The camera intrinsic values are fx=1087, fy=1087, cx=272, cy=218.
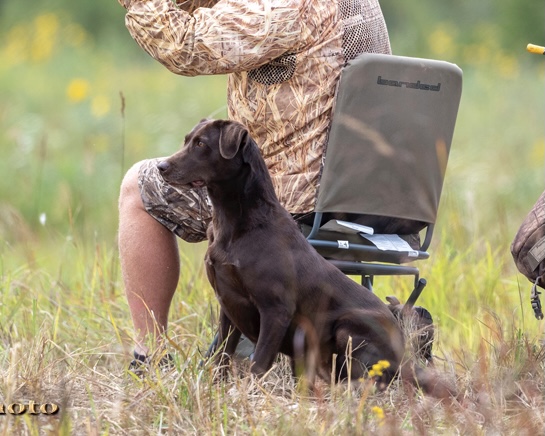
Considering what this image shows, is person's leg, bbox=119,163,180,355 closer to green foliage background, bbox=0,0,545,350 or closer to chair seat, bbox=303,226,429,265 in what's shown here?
chair seat, bbox=303,226,429,265

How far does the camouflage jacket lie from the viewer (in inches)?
140

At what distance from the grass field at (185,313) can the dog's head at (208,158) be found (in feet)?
1.84

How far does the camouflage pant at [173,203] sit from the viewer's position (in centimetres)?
380

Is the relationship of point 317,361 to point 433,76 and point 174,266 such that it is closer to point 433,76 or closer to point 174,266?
point 174,266

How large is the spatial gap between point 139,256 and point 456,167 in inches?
188

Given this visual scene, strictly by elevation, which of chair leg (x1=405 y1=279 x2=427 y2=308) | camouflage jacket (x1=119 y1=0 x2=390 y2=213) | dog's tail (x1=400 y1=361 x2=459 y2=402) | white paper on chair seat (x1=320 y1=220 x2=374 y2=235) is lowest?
dog's tail (x1=400 y1=361 x2=459 y2=402)

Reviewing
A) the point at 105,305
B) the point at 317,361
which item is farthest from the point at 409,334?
the point at 105,305

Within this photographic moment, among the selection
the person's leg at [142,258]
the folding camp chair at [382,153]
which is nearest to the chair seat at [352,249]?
the folding camp chair at [382,153]

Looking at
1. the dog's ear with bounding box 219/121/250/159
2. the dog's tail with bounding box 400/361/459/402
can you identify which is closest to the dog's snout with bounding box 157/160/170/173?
the dog's ear with bounding box 219/121/250/159

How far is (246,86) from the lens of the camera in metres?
3.75

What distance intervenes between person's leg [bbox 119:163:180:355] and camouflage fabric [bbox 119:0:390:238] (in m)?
0.46

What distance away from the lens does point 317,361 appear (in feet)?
11.5

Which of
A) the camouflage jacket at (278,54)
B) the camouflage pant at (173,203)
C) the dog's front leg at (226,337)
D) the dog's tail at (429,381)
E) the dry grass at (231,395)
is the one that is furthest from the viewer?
the camouflage pant at (173,203)

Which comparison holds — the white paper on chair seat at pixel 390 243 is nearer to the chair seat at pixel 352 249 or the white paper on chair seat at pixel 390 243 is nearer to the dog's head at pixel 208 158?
the chair seat at pixel 352 249
